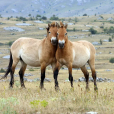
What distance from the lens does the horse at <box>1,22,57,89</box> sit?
Answer: 962cm

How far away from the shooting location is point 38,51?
10.1m

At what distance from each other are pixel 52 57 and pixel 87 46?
1.76 metres

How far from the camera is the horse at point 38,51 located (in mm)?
9625

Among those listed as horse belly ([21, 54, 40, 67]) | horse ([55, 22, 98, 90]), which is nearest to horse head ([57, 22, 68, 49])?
horse ([55, 22, 98, 90])

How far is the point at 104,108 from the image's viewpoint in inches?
241

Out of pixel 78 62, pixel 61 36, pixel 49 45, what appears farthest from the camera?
pixel 78 62

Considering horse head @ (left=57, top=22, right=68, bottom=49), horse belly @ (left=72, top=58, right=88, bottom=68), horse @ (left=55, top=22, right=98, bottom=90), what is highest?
horse head @ (left=57, top=22, right=68, bottom=49)

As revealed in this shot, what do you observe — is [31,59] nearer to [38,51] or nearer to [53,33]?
[38,51]

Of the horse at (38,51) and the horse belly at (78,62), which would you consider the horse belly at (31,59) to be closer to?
the horse at (38,51)

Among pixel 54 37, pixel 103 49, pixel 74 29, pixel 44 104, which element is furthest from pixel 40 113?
pixel 74 29

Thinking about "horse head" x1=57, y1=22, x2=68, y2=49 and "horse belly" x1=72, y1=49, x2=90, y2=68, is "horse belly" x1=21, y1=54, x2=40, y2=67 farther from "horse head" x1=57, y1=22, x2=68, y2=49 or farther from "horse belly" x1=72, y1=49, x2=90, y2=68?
"horse head" x1=57, y1=22, x2=68, y2=49

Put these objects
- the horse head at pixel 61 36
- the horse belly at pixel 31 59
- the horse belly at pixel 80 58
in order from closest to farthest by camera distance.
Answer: the horse head at pixel 61 36 < the horse belly at pixel 80 58 < the horse belly at pixel 31 59

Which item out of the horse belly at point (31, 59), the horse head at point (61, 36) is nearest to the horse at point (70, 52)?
the horse head at point (61, 36)

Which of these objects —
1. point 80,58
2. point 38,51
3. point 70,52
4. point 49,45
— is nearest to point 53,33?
point 49,45
